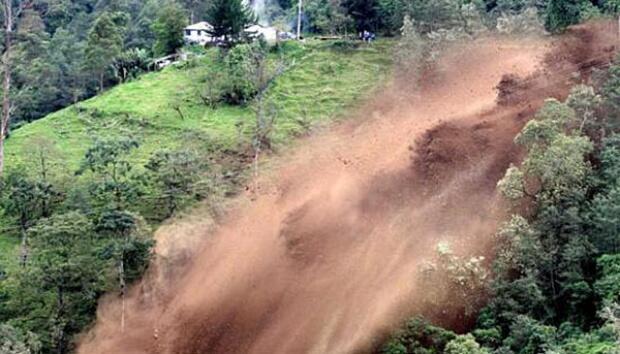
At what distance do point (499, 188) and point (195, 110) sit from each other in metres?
23.7

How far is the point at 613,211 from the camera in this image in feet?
79.1

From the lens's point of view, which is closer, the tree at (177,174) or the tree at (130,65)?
the tree at (177,174)

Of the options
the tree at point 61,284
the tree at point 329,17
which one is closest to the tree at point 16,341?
the tree at point 61,284

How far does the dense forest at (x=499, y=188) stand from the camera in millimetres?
24281

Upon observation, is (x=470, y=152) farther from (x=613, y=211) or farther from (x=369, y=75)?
(x=369, y=75)

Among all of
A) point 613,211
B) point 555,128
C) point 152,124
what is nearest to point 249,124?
point 152,124

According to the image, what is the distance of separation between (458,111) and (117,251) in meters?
17.0

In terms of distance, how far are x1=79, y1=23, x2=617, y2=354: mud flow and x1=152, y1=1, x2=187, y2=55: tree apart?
60.9 ft

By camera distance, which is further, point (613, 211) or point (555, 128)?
point (555, 128)

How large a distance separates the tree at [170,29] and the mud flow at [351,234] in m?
18.6

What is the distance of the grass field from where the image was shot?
43.2m

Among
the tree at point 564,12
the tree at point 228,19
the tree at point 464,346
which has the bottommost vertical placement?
the tree at point 464,346

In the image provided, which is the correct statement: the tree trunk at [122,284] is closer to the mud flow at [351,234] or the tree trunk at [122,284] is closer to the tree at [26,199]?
the mud flow at [351,234]

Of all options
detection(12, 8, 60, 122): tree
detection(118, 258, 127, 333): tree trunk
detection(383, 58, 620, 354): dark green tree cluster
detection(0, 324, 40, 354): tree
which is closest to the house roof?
detection(12, 8, 60, 122): tree
